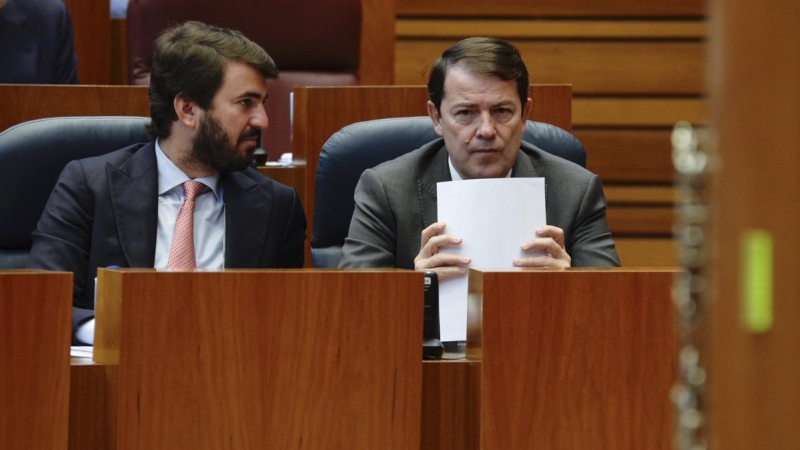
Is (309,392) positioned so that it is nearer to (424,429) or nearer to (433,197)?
(424,429)

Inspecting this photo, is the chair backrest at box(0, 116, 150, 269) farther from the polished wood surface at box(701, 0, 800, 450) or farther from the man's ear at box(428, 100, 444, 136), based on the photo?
the polished wood surface at box(701, 0, 800, 450)

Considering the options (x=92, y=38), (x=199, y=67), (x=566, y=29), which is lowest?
(x=199, y=67)

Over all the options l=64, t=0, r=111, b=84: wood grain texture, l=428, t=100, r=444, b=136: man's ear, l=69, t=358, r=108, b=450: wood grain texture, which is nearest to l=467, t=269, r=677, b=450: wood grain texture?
l=69, t=358, r=108, b=450: wood grain texture

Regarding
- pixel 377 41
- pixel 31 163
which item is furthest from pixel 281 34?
pixel 31 163

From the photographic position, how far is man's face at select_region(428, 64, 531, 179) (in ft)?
7.50

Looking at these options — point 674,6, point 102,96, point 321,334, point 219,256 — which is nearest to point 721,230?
point 321,334

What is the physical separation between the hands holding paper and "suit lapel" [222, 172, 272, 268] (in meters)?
0.54

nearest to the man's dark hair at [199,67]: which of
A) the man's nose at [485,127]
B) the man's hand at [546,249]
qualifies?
the man's nose at [485,127]

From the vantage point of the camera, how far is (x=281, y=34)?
3355 millimetres

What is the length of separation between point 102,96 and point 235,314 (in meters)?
1.38

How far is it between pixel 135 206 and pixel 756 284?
1911 mm

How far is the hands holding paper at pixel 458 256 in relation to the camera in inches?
73.5

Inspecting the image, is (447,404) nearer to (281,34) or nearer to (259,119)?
(259,119)

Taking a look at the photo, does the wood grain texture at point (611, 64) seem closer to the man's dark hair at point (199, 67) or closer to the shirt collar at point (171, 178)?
the man's dark hair at point (199, 67)
